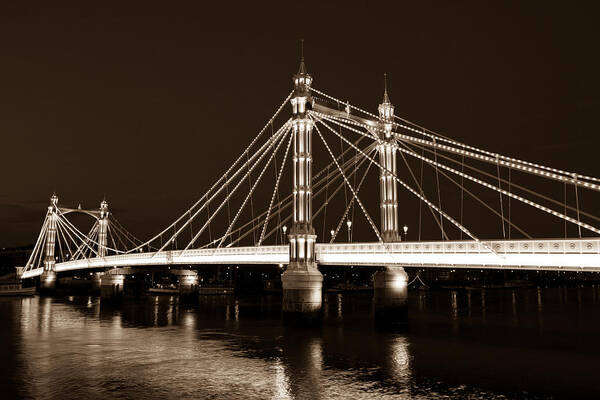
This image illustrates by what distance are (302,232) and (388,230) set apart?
8.13 meters

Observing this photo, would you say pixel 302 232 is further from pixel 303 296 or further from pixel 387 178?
pixel 387 178

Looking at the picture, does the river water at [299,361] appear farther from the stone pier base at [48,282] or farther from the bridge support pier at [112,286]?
the stone pier base at [48,282]

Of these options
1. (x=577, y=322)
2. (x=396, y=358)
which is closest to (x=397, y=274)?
(x=396, y=358)

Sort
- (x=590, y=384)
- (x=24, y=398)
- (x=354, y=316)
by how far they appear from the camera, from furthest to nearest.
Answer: (x=354, y=316) < (x=590, y=384) < (x=24, y=398)

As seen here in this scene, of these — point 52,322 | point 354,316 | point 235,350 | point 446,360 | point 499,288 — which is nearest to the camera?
point 446,360

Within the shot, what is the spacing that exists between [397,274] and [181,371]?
2126 centimetres

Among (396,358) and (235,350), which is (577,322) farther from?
(235,350)

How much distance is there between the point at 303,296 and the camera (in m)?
38.2

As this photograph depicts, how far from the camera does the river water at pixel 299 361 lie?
22.2 m

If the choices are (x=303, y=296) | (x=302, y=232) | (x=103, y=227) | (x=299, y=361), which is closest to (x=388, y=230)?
(x=302, y=232)

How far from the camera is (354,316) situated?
Answer: 5344 centimetres

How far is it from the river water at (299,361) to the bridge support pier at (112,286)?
28.1m

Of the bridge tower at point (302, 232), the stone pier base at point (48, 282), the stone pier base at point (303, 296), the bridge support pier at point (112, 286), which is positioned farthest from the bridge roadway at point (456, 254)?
the stone pier base at point (48, 282)

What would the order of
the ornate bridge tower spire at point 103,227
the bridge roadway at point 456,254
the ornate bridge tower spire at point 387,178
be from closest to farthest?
the bridge roadway at point 456,254 < the ornate bridge tower spire at point 387,178 < the ornate bridge tower spire at point 103,227
